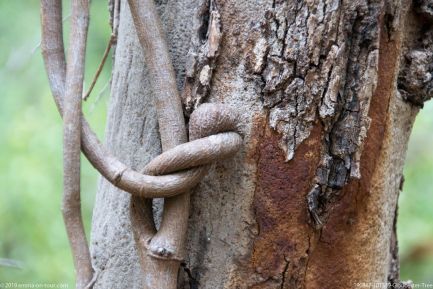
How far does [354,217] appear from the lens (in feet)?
3.16

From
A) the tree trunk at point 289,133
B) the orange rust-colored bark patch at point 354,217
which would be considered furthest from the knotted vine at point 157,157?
the orange rust-colored bark patch at point 354,217

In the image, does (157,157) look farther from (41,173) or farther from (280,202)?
(41,173)

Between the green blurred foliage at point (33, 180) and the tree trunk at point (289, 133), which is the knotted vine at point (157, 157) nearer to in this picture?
the tree trunk at point (289, 133)

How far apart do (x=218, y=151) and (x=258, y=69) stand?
114 mm

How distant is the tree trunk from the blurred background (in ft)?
4.23

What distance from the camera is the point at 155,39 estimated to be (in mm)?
915

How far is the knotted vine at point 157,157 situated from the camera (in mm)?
861

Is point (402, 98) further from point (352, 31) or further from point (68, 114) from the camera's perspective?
point (68, 114)

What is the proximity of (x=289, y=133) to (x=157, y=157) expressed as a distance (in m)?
0.17

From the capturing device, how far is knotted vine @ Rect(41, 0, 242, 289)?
861 millimetres

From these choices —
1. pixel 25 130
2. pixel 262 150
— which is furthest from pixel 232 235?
pixel 25 130

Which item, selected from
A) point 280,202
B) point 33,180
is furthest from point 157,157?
point 33,180

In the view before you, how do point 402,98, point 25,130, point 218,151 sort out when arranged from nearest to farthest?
point 218,151
point 402,98
point 25,130

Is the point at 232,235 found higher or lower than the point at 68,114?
lower
